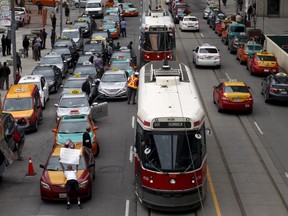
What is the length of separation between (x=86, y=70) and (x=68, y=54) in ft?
22.3

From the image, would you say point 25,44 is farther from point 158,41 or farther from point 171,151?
point 171,151

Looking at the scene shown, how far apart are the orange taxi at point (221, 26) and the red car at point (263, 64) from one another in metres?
16.2

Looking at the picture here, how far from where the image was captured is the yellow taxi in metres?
33.4

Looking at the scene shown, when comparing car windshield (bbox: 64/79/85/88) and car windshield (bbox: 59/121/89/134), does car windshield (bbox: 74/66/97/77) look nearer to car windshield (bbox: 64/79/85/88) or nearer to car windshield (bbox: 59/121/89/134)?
car windshield (bbox: 64/79/85/88)

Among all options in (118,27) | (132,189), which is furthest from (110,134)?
(118,27)

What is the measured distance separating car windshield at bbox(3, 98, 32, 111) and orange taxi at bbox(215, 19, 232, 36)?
101ft

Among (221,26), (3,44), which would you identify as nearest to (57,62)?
(3,44)

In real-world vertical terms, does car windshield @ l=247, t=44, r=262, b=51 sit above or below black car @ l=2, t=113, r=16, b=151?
below

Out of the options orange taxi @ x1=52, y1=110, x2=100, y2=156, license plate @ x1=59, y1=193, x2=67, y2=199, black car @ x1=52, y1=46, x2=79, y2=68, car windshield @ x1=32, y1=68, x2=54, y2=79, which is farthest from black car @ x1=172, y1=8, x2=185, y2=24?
license plate @ x1=59, y1=193, x2=67, y2=199

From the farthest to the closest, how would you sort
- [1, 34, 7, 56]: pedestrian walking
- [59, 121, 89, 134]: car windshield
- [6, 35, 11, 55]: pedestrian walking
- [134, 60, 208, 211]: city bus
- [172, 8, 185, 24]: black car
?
[172, 8, 185, 24]: black car, [6, 35, 11, 55]: pedestrian walking, [1, 34, 7, 56]: pedestrian walking, [59, 121, 89, 134]: car windshield, [134, 60, 208, 211]: city bus

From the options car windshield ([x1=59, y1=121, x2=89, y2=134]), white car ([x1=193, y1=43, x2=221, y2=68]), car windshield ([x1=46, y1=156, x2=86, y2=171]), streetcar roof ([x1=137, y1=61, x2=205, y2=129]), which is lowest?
white car ([x1=193, y1=43, x2=221, y2=68])

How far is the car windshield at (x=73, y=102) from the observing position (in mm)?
34500

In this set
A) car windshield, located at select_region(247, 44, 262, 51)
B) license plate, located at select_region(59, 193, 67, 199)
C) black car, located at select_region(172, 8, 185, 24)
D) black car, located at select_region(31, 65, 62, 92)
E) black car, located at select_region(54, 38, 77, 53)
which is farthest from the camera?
black car, located at select_region(172, 8, 185, 24)

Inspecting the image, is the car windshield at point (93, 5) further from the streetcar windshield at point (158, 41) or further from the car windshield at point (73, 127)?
the car windshield at point (73, 127)
